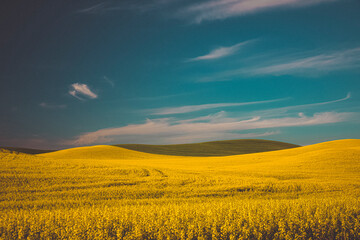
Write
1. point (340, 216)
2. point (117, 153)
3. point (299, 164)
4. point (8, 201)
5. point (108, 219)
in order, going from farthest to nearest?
1. point (117, 153)
2. point (299, 164)
3. point (8, 201)
4. point (340, 216)
5. point (108, 219)

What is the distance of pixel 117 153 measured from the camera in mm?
64250

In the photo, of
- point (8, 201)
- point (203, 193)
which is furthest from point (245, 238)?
point (8, 201)

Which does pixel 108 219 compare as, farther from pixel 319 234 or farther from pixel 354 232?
pixel 354 232

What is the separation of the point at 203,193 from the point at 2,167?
19.6m

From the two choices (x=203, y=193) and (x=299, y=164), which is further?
(x=299, y=164)

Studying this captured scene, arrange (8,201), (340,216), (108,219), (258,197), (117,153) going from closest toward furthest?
(108,219) → (340,216) → (8,201) → (258,197) → (117,153)

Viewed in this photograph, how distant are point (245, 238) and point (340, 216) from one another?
3980 millimetres

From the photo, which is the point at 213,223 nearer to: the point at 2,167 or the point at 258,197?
the point at 258,197

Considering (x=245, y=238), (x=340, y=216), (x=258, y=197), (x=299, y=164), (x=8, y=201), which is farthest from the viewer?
(x=299, y=164)

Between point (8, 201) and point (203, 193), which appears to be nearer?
point (8, 201)

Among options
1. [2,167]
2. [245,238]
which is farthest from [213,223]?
[2,167]

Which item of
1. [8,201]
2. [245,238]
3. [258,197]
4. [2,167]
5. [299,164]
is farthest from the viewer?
[299,164]

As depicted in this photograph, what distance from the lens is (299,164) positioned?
31.6 m

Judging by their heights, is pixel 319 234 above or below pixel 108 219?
below
